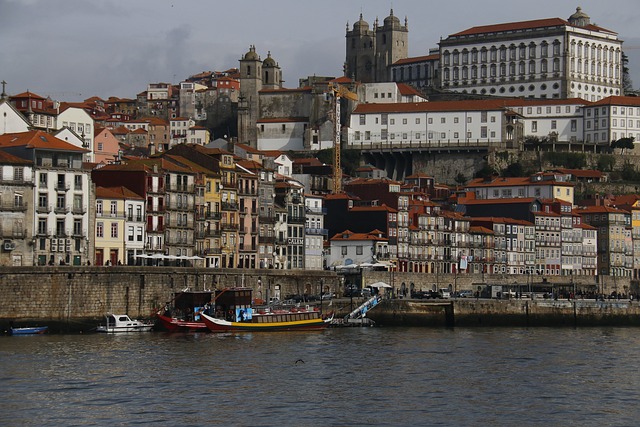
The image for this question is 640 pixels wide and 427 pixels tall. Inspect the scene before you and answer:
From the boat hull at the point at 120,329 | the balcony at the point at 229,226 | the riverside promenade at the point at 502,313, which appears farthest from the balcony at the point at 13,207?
the balcony at the point at 229,226

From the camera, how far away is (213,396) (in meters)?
48.1

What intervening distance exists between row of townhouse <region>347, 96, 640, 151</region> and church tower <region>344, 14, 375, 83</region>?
42389mm

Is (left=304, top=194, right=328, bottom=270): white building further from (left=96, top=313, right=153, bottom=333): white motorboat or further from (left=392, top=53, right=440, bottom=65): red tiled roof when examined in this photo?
(left=392, top=53, right=440, bottom=65): red tiled roof

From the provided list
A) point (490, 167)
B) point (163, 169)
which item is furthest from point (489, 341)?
point (490, 167)

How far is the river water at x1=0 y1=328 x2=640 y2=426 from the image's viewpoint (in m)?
44.8

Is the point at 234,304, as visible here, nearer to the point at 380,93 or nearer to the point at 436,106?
the point at 436,106

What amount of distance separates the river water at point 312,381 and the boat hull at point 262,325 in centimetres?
193

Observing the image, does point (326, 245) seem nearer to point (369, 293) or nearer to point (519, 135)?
point (369, 293)

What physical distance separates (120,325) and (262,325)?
8119 mm

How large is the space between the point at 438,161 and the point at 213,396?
96609mm

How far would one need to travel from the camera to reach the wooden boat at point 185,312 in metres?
70.8

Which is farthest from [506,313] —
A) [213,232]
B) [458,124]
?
[458,124]

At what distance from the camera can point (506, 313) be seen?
3278 inches

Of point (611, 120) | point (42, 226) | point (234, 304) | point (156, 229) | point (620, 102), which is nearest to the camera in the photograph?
point (42, 226)
